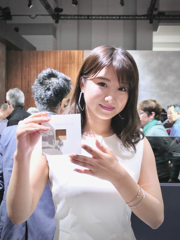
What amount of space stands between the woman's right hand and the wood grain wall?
7074 millimetres

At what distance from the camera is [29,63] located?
7.76 m

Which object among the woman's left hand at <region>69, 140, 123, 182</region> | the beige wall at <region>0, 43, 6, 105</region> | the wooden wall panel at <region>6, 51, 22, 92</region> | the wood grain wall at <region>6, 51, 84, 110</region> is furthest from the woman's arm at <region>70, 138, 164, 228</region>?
the wooden wall panel at <region>6, 51, 22, 92</region>

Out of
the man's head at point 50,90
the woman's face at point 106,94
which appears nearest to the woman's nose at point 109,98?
the woman's face at point 106,94

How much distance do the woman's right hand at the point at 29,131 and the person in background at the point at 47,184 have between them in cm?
56

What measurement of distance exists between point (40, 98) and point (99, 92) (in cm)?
90

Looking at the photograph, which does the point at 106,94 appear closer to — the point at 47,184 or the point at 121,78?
the point at 121,78

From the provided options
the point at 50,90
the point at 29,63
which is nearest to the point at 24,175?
the point at 50,90

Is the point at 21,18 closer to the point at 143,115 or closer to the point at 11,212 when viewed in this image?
the point at 143,115

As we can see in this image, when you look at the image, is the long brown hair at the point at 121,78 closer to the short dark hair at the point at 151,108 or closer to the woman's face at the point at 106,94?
the woman's face at the point at 106,94

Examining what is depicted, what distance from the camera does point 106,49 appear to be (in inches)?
36.6

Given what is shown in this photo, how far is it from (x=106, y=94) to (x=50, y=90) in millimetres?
891

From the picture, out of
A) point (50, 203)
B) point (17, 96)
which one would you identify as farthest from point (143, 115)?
point (50, 203)

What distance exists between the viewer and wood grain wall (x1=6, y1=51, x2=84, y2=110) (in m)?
7.69

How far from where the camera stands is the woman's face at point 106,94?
34.5 inches
